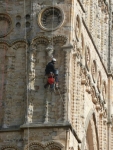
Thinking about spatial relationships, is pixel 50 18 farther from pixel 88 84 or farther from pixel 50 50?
pixel 88 84

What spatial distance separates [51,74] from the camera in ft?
111

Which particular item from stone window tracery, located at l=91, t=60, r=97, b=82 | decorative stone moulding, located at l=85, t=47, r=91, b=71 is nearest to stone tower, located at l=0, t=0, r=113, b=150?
decorative stone moulding, located at l=85, t=47, r=91, b=71

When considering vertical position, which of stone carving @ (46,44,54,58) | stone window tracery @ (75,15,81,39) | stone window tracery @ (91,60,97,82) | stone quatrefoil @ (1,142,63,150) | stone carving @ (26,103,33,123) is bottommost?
stone quatrefoil @ (1,142,63,150)

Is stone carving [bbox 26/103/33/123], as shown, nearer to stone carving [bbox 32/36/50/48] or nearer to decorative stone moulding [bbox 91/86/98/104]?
stone carving [bbox 32/36/50/48]

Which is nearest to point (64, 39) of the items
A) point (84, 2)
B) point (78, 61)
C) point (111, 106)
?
point (78, 61)

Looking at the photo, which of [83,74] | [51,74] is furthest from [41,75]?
[83,74]

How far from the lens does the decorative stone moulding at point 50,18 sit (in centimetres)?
3462

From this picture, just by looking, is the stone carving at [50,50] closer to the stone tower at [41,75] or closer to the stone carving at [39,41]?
the stone tower at [41,75]

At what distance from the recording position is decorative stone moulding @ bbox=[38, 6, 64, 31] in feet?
114

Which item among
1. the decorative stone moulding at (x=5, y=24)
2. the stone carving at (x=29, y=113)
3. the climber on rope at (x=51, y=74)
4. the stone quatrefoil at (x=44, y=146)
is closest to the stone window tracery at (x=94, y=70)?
the decorative stone moulding at (x=5, y=24)

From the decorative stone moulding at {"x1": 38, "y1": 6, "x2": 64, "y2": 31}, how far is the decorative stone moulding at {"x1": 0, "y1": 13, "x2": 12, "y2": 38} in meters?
1.14

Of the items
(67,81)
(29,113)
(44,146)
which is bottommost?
(44,146)

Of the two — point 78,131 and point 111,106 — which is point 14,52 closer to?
point 78,131

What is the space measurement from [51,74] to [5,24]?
2.81 m
